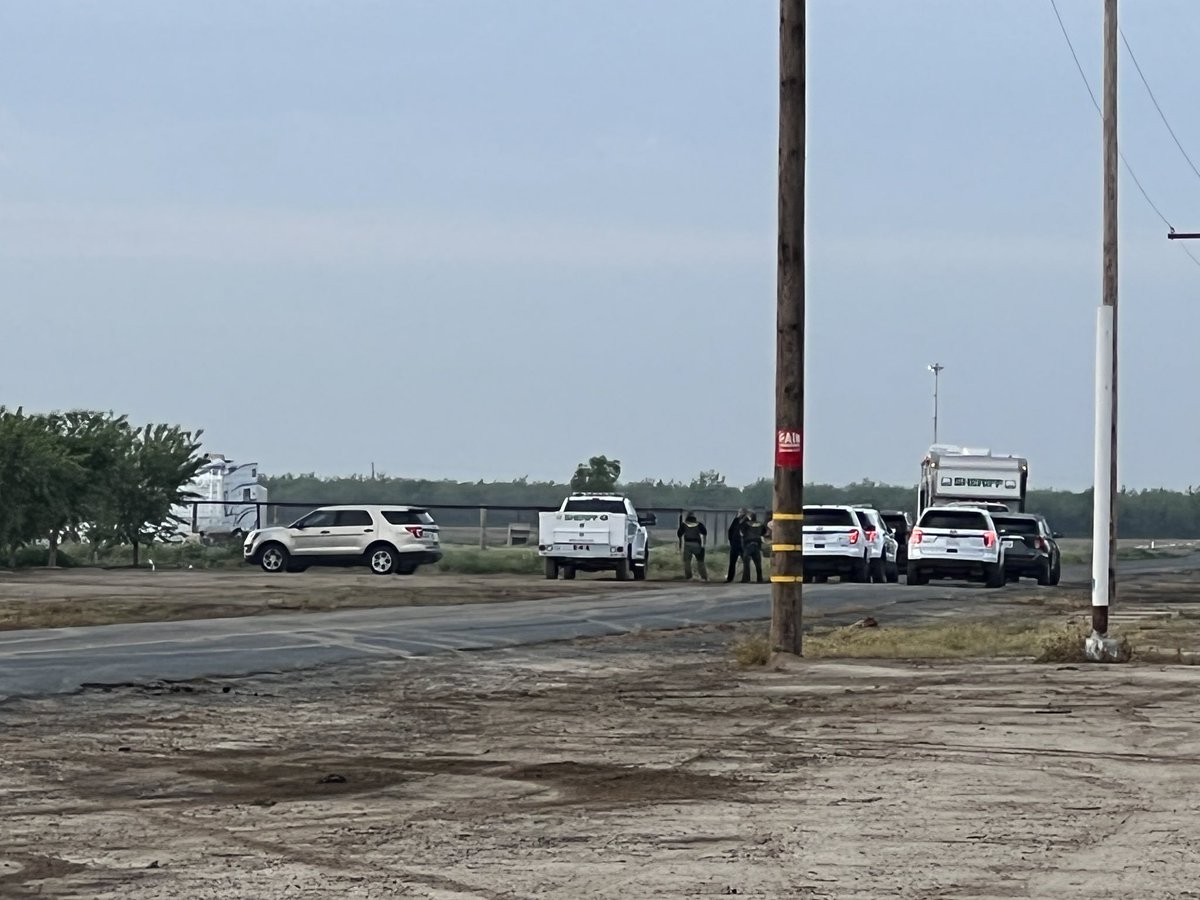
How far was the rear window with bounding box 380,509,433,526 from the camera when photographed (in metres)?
49.9

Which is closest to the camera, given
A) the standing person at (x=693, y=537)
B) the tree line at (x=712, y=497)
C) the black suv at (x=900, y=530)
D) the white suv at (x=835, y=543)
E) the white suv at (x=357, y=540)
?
the white suv at (x=835, y=543)

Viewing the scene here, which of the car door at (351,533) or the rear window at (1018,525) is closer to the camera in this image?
the car door at (351,533)

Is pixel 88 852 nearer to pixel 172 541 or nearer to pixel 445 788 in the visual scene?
pixel 445 788

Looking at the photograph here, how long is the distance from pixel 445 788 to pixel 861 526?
128 feet

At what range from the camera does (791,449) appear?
2008 cm

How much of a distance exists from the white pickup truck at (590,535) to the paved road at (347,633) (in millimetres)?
7755

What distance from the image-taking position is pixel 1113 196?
3281cm

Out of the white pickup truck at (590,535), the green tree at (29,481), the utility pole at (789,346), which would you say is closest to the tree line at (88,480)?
the green tree at (29,481)

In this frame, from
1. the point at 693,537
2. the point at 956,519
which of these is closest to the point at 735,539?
the point at 693,537

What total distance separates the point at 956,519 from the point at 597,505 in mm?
7920

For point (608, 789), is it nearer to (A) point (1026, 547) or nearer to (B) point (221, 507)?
(A) point (1026, 547)

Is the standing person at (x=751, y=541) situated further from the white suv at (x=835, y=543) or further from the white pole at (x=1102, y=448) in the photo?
the white pole at (x=1102, y=448)

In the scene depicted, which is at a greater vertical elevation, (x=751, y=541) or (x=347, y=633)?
(x=751, y=541)

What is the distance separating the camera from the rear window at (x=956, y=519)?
45969 millimetres
